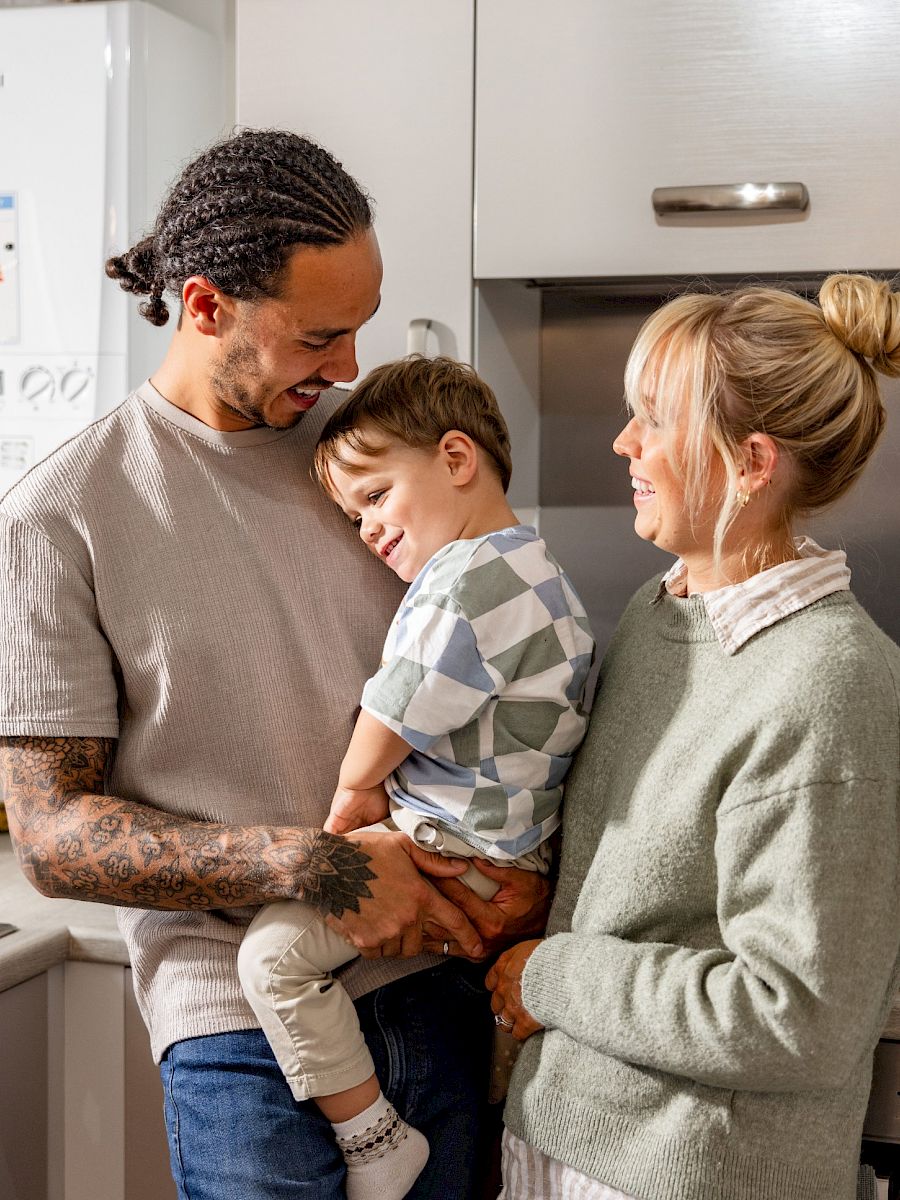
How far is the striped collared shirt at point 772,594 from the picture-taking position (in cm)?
106

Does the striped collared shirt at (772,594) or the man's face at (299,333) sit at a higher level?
the man's face at (299,333)

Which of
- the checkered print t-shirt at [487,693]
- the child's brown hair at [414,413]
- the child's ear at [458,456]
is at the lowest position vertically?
the checkered print t-shirt at [487,693]

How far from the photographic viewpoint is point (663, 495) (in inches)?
43.0

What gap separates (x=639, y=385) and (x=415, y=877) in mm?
512

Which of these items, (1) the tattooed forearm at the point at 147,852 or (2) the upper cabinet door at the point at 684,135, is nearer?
(1) the tattooed forearm at the point at 147,852

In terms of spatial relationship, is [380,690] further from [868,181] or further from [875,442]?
[868,181]

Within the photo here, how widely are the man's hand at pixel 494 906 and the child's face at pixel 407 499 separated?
1.04ft

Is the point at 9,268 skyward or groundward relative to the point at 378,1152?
skyward

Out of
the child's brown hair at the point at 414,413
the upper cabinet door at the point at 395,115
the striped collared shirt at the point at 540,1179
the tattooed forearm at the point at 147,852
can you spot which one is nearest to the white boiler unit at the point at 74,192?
the upper cabinet door at the point at 395,115

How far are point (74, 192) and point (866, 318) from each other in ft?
3.92

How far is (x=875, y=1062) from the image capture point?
52.2 inches

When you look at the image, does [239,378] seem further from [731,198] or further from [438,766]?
[731,198]

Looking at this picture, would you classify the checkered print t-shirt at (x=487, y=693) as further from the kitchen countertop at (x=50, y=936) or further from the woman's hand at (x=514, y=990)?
the kitchen countertop at (x=50, y=936)

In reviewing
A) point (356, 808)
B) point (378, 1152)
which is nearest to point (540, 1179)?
point (378, 1152)
